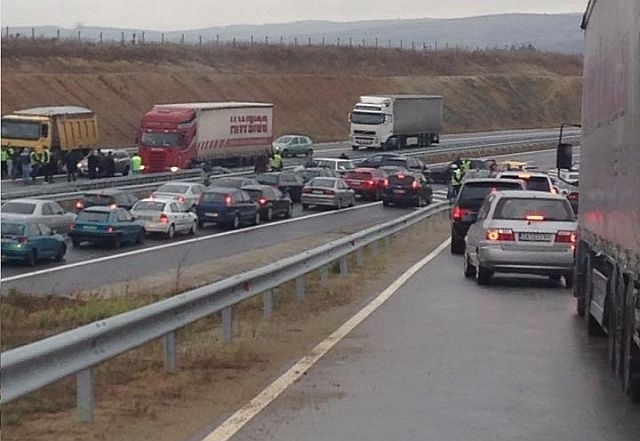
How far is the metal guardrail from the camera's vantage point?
836 cm

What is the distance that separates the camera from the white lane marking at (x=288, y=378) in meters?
9.77

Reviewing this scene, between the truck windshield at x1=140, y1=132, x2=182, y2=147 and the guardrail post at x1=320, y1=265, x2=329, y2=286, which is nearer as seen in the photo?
the guardrail post at x1=320, y1=265, x2=329, y2=286

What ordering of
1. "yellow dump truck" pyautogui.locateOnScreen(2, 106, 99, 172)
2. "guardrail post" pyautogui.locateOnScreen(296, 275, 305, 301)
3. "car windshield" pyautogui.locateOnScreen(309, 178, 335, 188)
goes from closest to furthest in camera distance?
"guardrail post" pyautogui.locateOnScreen(296, 275, 305, 301) < "car windshield" pyautogui.locateOnScreen(309, 178, 335, 188) < "yellow dump truck" pyautogui.locateOnScreen(2, 106, 99, 172)

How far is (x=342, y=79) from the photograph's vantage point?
117500 mm

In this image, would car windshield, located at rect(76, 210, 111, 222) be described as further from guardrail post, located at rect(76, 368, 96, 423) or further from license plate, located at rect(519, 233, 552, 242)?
guardrail post, located at rect(76, 368, 96, 423)

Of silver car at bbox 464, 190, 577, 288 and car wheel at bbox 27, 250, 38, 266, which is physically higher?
silver car at bbox 464, 190, 577, 288

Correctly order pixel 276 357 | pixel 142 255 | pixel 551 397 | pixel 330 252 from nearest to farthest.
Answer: pixel 551 397, pixel 276 357, pixel 330 252, pixel 142 255

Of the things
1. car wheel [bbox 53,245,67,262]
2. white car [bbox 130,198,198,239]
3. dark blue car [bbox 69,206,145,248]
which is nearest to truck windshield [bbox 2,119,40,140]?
white car [bbox 130,198,198,239]

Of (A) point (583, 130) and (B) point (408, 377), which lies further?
(A) point (583, 130)

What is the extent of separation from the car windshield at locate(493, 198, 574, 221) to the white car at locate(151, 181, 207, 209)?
84.3 feet

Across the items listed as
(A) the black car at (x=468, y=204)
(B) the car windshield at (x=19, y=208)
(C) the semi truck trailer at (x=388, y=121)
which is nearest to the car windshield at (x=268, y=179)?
(B) the car windshield at (x=19, y=208)

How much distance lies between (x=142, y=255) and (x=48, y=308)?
47.5 ft

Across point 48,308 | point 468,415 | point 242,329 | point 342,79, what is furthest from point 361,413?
point 342,79

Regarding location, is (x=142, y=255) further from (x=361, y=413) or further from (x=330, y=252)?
(x=361, y=413)
